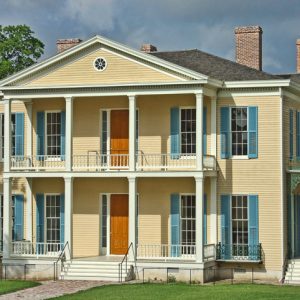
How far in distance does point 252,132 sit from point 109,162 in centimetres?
581

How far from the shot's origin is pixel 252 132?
125 feet

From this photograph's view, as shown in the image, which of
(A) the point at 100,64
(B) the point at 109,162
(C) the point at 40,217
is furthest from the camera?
(C) the point at 40,217

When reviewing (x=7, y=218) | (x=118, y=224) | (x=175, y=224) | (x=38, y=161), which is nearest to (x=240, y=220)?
(x=175, y=224)

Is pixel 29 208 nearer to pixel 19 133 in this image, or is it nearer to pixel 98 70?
pixel 19 133

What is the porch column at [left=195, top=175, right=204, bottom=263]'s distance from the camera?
120ft

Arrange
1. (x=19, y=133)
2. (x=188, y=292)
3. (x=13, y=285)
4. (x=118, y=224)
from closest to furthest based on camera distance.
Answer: (x=188, y=292) → (x=13, y=285) → (x=118, y=224) → (x=19, y=133)

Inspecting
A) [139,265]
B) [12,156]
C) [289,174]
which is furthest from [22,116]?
[289,174]

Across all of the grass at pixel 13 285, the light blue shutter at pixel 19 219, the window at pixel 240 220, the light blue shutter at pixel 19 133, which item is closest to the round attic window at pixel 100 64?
the light blue shutter at pixel 19 133

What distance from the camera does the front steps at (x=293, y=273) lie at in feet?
121

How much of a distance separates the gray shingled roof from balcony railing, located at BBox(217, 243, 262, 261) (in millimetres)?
6551

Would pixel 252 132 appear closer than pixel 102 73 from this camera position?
Yes

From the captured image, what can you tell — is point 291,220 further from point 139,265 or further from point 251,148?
point 139,265

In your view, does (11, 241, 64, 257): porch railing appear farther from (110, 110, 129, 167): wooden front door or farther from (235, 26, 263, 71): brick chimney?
(235, 26, 263, 71): brick chimney

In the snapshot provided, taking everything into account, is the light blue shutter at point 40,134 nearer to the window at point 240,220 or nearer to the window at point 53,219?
the window at point 53,219
